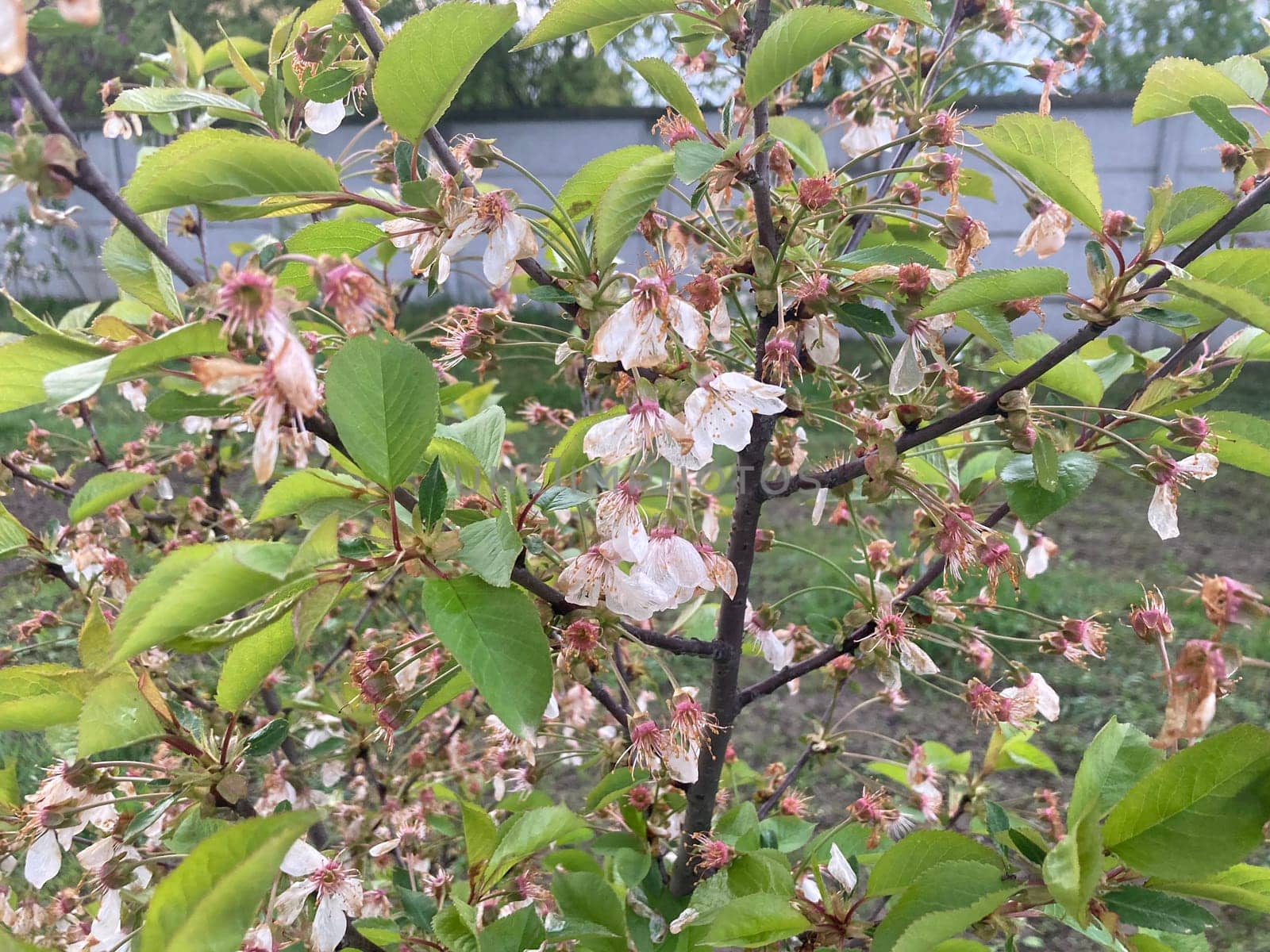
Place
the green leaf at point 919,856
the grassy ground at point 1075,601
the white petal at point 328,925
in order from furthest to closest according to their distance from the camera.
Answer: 1. the grassy ground at point 1075,601
2. the white petal at point 328,925
3. the green leaf at point 919,856

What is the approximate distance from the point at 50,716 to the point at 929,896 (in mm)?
615

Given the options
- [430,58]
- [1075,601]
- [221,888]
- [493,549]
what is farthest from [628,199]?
[1075,601]

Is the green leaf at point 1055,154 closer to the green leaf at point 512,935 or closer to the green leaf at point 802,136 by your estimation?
the green leaf at point 802,136

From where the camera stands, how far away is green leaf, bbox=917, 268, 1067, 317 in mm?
583

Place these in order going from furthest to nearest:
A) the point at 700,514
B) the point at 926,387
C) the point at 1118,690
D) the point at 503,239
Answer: the point at 1118,690 < the point at 700,514 < the point at 926,387 < the point at 503,239

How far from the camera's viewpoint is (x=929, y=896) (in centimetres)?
58

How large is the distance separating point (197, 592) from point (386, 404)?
16 centimetres

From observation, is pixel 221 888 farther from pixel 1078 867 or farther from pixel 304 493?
pixel 1078 867

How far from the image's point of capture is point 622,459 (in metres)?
0.72

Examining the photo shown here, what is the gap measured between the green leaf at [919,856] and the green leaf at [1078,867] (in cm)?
11

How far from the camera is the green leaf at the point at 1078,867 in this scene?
478 millimetres

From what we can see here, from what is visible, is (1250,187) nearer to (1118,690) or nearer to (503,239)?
(503,239)

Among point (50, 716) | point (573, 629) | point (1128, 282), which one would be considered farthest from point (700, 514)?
point (50, 716)

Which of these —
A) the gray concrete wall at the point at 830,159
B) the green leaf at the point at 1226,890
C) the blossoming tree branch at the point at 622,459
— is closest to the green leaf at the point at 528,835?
the blossoming tree branch at the point at 622,459
